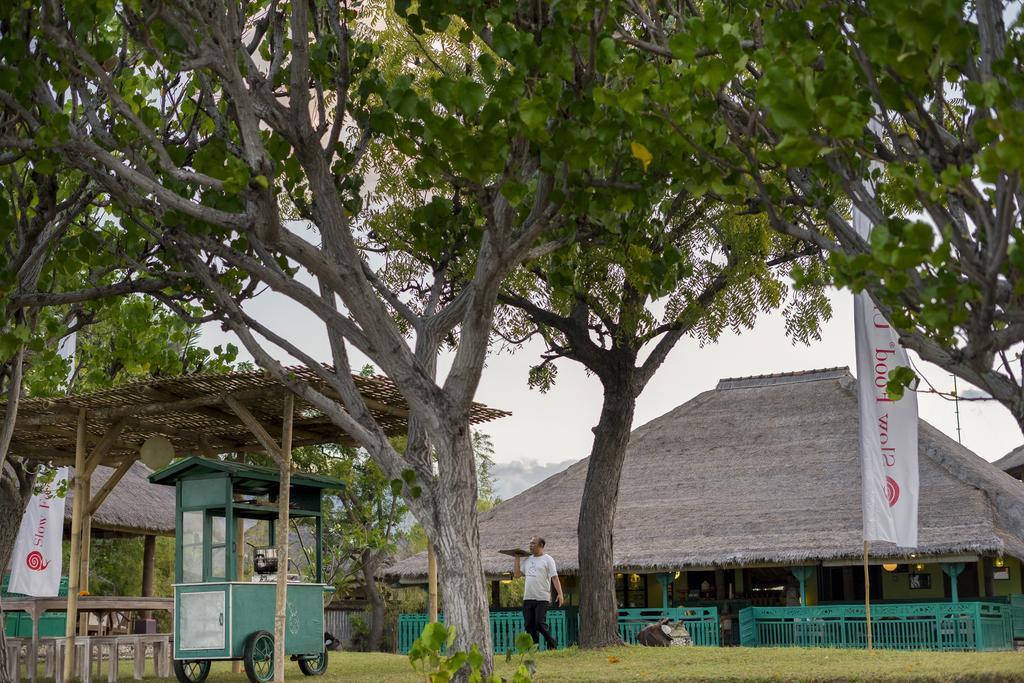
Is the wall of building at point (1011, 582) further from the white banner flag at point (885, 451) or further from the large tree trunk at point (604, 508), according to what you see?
the large tree trunk at point (604, 508)

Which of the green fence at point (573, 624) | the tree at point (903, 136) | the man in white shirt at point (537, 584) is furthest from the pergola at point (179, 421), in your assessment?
the green fence at point (573, 624)

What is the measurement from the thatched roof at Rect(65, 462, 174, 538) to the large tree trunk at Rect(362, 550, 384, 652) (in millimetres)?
6251

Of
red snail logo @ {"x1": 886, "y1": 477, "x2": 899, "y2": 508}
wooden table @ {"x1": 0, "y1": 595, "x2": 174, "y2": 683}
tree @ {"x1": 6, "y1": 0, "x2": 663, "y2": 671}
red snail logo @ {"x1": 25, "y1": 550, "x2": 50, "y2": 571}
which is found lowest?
wooden table @ {"x1": 0, "y1": 595, "x2": 174, "y2": 683}

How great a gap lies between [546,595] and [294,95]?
344 inches

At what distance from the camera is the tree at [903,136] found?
168 inches

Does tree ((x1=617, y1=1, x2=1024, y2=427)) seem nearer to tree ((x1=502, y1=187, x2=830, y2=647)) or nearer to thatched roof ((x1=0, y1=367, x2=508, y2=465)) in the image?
thatched roof ((x1=0, y1=367, x2=508, y2=465))

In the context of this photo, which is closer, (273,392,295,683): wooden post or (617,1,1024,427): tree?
(617,1,1024,427): tree

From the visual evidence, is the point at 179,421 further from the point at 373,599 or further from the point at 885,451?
the point at 373,599

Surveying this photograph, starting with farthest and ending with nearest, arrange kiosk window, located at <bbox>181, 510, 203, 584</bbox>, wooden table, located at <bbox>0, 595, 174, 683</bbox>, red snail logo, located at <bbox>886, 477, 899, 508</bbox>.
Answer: red snail logo, located at <bbox>886, 477, 899, 508</bbox> → wooden table, located at <bbox>0, 595, 174, 683</bbox> → kiosk window, located at <bbox>181, 510, 203, 584</bbox>

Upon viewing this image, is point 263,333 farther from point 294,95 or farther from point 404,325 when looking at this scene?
point 404,325

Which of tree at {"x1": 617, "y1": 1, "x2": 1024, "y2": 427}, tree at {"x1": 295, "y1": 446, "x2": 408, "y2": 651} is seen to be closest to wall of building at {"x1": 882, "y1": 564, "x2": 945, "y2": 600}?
tree at {"x1": 295, "y1": 446, "x2": 408, "y2": 651}

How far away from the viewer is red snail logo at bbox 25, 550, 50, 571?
17422 millimetres

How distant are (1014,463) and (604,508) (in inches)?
701

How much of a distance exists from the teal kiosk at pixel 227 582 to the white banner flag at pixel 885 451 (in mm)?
6792
